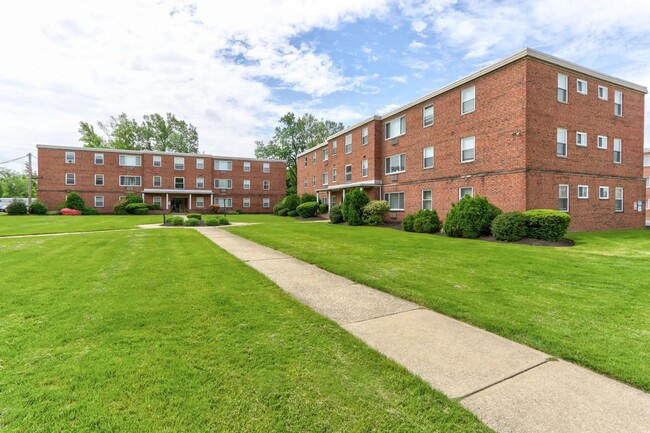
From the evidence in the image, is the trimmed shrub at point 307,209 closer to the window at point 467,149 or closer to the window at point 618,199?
the window at point 467,149

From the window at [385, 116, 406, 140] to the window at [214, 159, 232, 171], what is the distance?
1082 inches

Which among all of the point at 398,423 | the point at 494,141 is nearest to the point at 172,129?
the point at 494,141

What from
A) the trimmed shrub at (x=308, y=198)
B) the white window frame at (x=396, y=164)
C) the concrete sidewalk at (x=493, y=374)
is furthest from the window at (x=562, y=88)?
the trimmed shrub at (x=308, y=198)

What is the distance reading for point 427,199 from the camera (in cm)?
2141

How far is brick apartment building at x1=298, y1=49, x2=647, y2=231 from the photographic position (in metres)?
15.6

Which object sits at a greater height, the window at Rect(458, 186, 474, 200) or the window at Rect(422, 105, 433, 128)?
the window at Rect(422, 105, 433, 128)

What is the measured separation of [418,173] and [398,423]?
2119 centimetres

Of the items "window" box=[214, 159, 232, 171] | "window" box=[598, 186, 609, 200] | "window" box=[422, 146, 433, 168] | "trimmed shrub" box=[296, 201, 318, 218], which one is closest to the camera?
"window" box=[598, 186, 609, 200]

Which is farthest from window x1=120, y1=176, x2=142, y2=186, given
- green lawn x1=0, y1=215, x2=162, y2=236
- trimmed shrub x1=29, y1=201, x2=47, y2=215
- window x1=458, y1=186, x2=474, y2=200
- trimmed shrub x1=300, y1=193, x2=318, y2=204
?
window x1=458, y1=186, x2=474, y2=200

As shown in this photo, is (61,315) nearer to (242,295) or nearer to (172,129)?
(242,295)

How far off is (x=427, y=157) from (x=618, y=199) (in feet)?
36.6

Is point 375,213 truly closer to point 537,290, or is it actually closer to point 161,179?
point 537,290

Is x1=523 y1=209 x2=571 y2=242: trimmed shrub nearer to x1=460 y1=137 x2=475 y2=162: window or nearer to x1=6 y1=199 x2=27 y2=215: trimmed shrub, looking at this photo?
x1=460 y1=137 x2=475 y2=162: window

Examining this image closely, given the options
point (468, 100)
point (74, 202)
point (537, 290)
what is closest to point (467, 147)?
point (468, 100)
